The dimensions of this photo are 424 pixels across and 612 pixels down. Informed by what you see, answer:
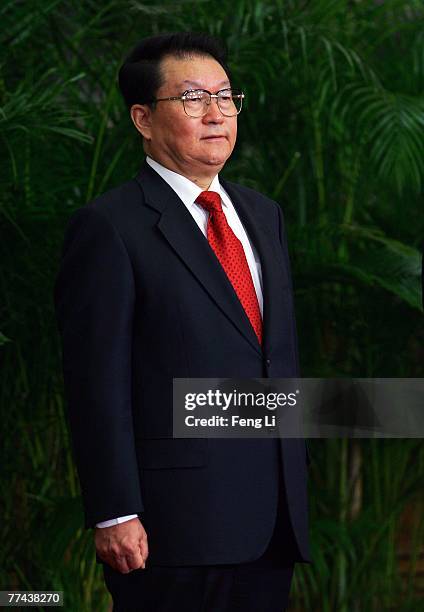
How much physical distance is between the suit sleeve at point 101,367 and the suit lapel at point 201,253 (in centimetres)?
10

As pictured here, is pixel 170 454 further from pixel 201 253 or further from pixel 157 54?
pixel 157 54

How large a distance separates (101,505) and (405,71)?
189 cm

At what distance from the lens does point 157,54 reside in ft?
6.43

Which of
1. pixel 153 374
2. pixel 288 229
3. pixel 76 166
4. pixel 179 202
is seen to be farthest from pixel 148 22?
pixel 153 374

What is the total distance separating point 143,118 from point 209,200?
0.66 ft

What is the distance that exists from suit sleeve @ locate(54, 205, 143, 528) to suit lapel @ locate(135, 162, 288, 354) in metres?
0.10

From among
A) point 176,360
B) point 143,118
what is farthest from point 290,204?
point 176,360

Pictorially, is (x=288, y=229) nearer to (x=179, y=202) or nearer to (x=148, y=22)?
(x=148, y=22)

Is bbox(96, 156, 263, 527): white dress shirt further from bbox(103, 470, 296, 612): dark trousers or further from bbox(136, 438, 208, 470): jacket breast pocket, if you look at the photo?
bbox(103, 470, 296, 612): dark trousers

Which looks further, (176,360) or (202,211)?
(202,211)

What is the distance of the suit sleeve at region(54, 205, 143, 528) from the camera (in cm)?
180

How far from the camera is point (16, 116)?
2.50m

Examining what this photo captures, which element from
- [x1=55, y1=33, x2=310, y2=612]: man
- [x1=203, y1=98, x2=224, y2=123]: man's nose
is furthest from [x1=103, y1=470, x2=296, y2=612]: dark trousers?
[x1=203, y1=98, x2=224, y2=123]: man's nose

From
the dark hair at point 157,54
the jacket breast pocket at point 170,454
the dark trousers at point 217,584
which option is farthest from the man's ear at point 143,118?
the dark trousers at point 217,584
